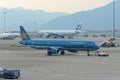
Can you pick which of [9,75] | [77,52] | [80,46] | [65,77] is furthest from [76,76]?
[77,52]

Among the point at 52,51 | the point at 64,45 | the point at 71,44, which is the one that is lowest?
the point at 52,51

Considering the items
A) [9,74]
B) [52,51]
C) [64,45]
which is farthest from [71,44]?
[9,74]

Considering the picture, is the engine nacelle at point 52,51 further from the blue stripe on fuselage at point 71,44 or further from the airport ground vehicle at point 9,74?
the airport ground vehicle at point 9,74

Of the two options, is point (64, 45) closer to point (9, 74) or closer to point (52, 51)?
point (52, 51)

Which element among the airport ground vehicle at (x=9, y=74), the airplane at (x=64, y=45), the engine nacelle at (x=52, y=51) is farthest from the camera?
the airplane at (x=64, y=45)

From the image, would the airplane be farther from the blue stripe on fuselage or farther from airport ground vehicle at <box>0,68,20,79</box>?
airport ground vehicle at <box>0,68,20,79</box>

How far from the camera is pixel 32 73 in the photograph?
158 feet

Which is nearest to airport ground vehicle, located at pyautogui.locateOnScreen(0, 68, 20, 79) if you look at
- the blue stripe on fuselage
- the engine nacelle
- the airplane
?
the engine nacelle

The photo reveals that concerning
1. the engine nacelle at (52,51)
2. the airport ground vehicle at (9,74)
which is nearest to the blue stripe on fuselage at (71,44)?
the engine nacelle at (52,51)

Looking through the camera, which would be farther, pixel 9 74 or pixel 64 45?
pixel 64 45

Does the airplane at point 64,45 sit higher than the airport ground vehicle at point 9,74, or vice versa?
the airplane at point 64,45

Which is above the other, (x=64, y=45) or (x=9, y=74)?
(x=64, y=45)

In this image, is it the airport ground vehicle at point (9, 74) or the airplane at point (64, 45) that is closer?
the airport ground vehicle at point (9, 74)

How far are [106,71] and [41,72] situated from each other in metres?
8.18
